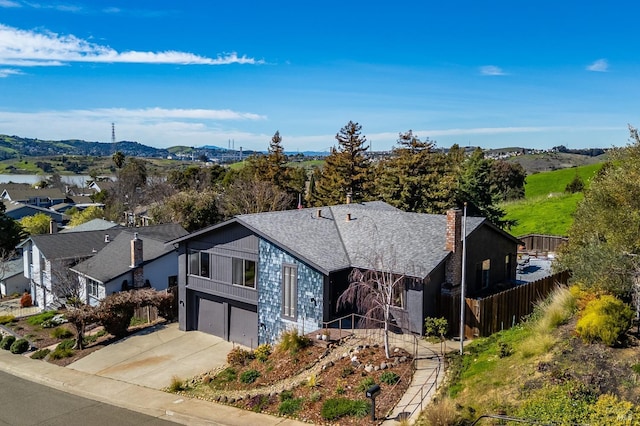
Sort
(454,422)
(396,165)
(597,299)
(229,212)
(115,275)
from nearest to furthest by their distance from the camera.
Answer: (454,422), (597,299), (115,275), (396,165), (229,212)

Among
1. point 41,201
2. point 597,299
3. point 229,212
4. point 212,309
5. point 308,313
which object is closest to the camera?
point 597,299

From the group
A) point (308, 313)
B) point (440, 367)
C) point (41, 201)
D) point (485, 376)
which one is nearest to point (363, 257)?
point (308, 313)

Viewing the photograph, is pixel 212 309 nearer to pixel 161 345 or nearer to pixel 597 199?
pixel 161 345

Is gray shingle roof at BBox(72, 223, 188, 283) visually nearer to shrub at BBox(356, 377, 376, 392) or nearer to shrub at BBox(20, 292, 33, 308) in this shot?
shrub at BBox(20, 292, 33, 308)

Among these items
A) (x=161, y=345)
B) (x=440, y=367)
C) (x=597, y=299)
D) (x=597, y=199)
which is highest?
(x=597, y=199)

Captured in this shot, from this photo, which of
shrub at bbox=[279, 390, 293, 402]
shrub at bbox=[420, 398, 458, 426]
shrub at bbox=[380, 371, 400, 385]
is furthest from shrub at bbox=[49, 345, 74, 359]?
shrub at bbox=[420, 398, 458, 426]

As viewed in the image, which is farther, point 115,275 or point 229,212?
point 229,212
